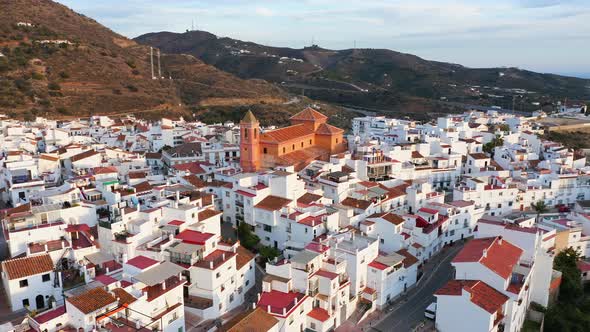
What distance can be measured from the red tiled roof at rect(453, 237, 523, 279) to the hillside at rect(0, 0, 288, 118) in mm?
62110

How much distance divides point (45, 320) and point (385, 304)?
17.3 meters

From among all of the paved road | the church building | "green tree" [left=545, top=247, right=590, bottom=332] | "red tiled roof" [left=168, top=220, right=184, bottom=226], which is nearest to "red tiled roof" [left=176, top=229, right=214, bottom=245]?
"red tiled roof" [left=168, top=220, right=184, bottom=226]

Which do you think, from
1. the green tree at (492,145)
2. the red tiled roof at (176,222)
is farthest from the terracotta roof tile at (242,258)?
the green tree at (492,145)

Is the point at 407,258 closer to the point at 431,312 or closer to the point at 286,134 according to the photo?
the point at 431,312

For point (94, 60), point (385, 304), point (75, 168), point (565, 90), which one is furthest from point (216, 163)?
point (565, 90)

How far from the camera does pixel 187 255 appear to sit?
23344 millimetres

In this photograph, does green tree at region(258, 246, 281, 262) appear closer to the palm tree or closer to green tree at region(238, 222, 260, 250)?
green tree at region(238, 222, 260, 250)

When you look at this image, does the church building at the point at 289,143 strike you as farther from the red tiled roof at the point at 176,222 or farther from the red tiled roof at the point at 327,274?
the red tiled roof at the point at 327,274

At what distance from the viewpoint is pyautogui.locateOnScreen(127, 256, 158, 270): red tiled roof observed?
72.0 feet

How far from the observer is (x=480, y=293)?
22.0 metres

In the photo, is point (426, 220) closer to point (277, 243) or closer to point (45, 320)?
point (277, 243)

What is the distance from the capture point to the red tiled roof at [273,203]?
99.9ft

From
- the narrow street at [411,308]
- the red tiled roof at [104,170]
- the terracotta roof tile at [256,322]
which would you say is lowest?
the narrow street at [411,308]

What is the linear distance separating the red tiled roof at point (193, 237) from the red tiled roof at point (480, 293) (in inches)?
491
